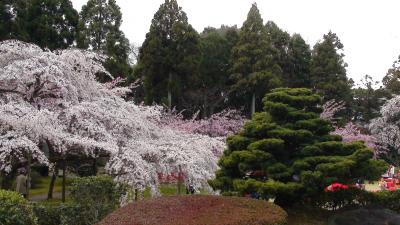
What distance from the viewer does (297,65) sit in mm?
31562

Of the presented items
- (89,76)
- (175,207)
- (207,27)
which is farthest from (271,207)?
(207,27)

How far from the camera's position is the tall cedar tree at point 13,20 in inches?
822

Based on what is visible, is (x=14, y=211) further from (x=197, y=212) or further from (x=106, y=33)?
(x=106, y=33)

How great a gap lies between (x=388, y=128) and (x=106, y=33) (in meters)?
18.1

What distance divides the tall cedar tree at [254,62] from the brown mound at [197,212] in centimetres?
1902

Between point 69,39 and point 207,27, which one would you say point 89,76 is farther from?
point 207,27

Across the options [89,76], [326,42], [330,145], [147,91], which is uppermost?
[326,42]

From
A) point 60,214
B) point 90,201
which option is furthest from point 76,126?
point 90,201

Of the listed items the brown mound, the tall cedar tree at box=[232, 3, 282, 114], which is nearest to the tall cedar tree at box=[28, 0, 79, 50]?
the tall cedar tree at box=[232, 3, 282, 114]

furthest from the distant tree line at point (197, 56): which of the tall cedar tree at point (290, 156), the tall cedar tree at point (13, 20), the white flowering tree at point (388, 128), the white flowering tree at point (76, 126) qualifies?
the tall cedar tree at point (290, 156)

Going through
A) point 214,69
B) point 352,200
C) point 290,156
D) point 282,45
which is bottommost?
point 352,200

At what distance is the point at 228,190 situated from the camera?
941 cm

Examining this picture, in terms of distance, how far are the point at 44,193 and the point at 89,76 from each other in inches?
245

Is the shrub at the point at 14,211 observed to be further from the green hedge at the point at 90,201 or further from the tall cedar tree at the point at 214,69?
the tall cedar tree at the point at 214,69
